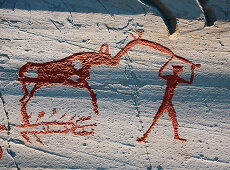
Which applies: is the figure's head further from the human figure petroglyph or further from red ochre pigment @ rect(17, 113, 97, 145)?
red ochre pigment @ rect(17, 113, 97, 145)

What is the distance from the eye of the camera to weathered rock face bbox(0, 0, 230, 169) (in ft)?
5.75

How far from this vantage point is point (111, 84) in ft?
5.86

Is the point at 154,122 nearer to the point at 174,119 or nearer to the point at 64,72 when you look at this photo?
Answer: the point at 174,119

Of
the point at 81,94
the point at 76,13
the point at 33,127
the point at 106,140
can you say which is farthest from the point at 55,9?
the point at 106,140

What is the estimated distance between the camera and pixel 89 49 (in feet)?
5.93

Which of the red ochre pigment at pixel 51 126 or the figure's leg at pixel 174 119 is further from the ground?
the figure's leg at pixel 174 119

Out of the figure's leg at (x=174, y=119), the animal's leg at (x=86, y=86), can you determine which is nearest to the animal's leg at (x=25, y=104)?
the animal's leg at (x=86, y=86)

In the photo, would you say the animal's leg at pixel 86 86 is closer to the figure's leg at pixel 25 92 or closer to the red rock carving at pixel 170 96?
the figure's leg at pixel 25 92

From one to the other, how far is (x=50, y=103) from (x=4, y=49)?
2.15ft

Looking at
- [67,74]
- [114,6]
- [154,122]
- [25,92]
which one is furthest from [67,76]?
[154,122]

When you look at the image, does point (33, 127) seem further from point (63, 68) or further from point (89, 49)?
point (89, 49)

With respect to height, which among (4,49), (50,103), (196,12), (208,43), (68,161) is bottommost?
(68,161)

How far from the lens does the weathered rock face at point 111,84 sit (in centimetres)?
175

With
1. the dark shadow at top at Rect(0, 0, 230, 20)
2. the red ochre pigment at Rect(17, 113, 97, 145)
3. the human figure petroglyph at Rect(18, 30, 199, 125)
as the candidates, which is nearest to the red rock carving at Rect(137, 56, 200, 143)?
the human figure petroglyph at Rect(18, 30, 199, 125)
